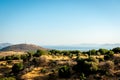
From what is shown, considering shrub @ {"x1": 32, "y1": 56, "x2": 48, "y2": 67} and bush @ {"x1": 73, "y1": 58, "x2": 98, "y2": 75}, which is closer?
bush @ {"x1": 73, "y1": 58, "x2": 98, "y2": 75}

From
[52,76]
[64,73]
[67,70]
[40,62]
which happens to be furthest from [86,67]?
[40,62]

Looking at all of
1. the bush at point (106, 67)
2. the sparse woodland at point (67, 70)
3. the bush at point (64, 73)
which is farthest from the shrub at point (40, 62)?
the bush at point (106, 67)

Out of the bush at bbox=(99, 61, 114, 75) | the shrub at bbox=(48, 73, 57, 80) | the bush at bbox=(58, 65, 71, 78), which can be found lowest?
the shrub at bbox=(48, 73, 57, 80)

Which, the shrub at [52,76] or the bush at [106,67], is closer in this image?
the bush at [106,67]

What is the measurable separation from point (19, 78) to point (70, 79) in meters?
5.96

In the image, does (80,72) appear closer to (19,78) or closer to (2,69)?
(19,78)

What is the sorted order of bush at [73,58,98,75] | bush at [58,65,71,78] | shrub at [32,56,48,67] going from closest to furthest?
1. bush at [73,58,98,75]
2. bush at [58,65,71,78]
3. shrub at [32,56,48,67]

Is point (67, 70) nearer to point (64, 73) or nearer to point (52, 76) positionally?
Result: point (64, 73)

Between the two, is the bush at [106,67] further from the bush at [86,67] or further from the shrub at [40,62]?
the shrub at [40,62]

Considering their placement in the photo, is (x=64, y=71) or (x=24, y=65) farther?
(x=24, y=65)

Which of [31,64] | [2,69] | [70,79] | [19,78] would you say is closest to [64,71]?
[70,79]

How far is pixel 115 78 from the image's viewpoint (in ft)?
79.2

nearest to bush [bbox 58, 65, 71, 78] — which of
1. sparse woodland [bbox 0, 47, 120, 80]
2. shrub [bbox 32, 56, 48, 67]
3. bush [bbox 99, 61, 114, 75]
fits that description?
sparse woodland [bbox 0, 47, 120, 80]

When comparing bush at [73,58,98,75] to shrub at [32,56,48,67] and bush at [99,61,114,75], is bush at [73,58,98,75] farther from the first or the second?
shrub at [32,56,48,67]
